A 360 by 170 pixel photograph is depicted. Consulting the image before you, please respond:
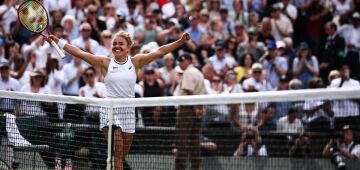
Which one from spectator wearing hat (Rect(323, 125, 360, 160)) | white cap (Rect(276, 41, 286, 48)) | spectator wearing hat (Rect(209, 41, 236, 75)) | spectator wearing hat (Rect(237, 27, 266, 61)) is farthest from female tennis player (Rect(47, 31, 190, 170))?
white cap (Rect(276, 41, 286, 48))

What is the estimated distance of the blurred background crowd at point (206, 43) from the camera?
1934cm

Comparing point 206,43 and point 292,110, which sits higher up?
point 206,43

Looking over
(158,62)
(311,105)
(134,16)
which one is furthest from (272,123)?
(134,16)

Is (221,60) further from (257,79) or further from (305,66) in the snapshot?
(305,66)

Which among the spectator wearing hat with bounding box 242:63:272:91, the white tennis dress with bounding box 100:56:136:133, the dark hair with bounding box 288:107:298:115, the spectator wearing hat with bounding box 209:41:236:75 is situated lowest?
the dark hair with bounding box 288:107:298:115

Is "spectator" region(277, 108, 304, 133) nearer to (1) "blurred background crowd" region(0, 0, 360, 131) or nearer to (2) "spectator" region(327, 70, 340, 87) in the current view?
(1) "blurred background crowd" region(0, 0, 360, 131)

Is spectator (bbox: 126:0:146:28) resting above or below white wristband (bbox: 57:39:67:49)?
above

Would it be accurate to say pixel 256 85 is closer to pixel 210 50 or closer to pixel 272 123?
pixel 210 50

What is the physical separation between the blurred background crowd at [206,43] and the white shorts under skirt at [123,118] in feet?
20.0

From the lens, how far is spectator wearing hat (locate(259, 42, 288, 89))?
67.5 ft

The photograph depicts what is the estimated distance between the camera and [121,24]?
2100cm

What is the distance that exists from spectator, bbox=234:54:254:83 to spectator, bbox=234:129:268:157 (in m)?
8.03

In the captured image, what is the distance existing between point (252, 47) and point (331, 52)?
1853mm

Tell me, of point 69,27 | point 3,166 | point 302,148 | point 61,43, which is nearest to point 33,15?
point 61,43
